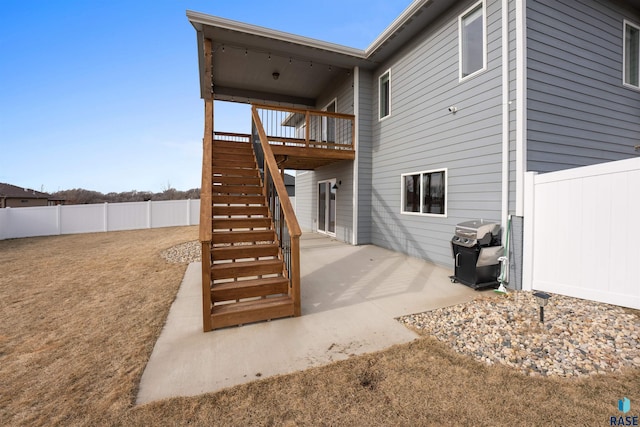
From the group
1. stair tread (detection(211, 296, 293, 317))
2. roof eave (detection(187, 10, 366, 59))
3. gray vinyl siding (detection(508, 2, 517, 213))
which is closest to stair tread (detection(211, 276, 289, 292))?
stair tread (detection(211, 296, 293, 317))

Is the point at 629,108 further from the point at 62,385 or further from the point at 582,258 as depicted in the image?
the point at 62,385

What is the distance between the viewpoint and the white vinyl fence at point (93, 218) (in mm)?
11219

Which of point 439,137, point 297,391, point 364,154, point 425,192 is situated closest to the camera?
point 297,391

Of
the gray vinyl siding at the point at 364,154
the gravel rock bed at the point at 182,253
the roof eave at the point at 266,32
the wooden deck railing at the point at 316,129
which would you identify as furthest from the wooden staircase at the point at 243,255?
the gray vinyl siding at the point at 364,154

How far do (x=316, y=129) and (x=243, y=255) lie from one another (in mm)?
8370

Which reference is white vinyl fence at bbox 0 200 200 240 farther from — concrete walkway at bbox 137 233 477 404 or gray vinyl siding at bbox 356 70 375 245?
concrete walkway at bbox 137 233 477 404

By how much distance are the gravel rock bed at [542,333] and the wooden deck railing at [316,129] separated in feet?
17.9

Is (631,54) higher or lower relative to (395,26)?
lower

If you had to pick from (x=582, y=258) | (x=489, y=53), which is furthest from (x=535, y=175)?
(x=489, y=53)

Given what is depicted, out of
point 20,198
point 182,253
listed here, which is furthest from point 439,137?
point 20,198

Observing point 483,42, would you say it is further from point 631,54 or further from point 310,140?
point 310,140

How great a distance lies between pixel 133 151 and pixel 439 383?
91.9 ft

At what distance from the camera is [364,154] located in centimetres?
796

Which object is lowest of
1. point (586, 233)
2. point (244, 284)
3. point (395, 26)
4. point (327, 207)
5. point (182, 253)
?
point (182, 253)
